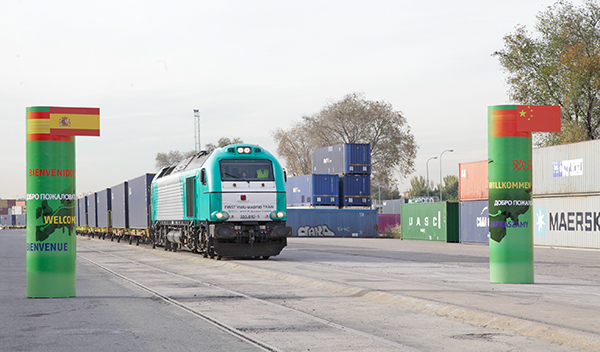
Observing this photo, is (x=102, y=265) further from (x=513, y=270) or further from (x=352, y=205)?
(x=352, y=205)

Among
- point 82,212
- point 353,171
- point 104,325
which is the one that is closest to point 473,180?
point 353,171

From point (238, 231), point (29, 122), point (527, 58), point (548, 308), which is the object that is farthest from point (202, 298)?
point (527, 58)

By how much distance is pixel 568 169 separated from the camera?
106 feet

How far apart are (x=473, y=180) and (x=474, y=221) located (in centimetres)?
239

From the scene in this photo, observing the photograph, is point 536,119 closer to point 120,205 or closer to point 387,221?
point 120,205

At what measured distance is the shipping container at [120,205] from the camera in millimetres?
41406

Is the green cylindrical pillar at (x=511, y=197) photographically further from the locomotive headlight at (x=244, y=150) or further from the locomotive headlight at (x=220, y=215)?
the locomotive headlight at (x=244, y=150)

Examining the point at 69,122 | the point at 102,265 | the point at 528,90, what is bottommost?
the point at 102,265

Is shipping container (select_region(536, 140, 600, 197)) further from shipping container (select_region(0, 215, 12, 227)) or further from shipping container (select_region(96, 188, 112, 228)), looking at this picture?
shipping container (select_region(0, 215, 12, 227))

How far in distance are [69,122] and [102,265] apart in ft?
35.5

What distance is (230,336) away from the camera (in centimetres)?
852

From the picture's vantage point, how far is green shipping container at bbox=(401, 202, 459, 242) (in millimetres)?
42375

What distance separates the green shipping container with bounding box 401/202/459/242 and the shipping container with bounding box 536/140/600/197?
8.63 meters

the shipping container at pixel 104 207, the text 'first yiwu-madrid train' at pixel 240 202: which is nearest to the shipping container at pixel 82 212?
the shipping container at pixel 104 207
